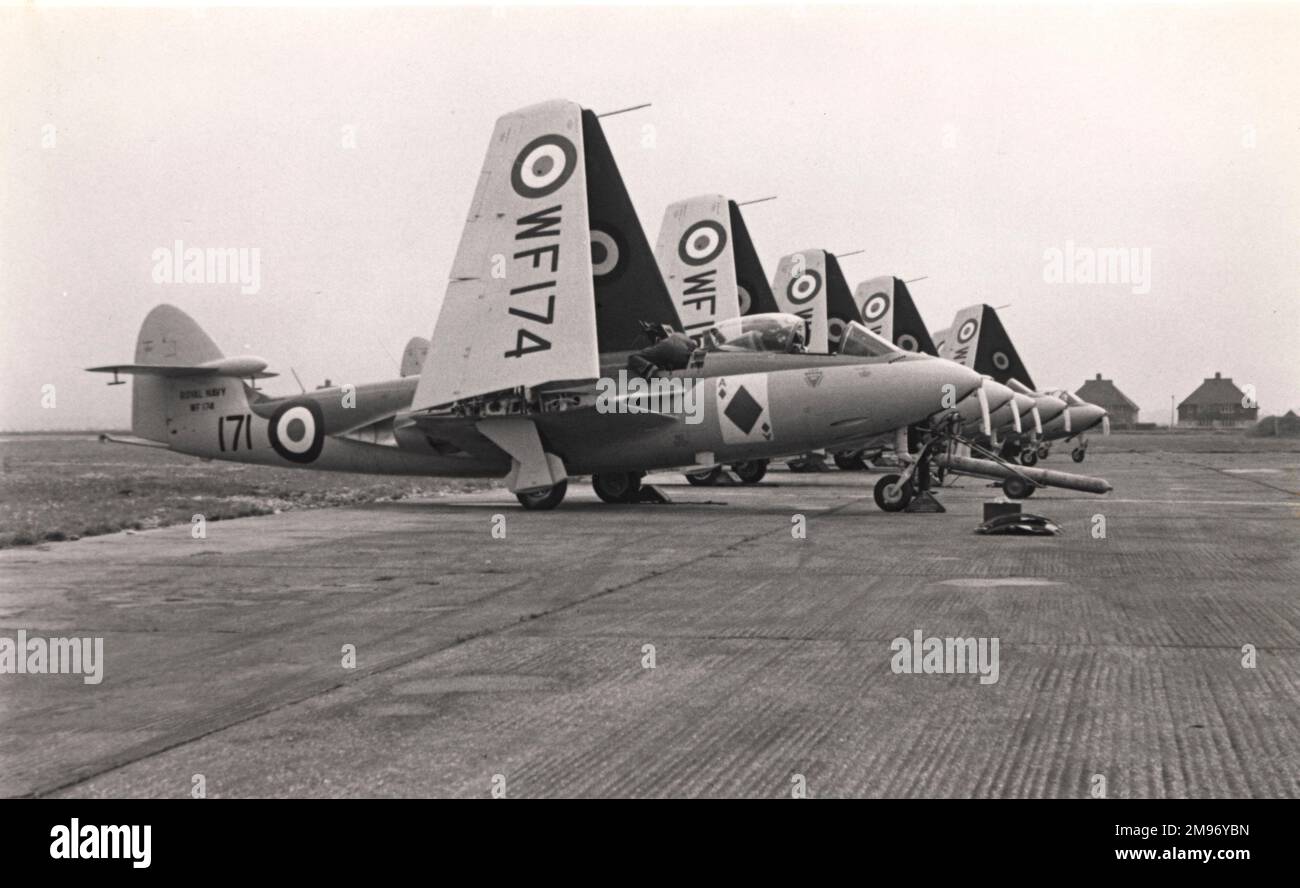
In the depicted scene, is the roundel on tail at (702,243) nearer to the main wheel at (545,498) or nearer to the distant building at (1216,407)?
the main wheel at (545,498)

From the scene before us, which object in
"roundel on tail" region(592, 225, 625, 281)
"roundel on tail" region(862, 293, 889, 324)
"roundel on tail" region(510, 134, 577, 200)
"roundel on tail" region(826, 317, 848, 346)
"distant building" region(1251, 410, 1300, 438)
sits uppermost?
"roundel on tail" region(510, 134, 577, 200)

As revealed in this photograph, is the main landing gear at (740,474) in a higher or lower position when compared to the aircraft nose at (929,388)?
lower

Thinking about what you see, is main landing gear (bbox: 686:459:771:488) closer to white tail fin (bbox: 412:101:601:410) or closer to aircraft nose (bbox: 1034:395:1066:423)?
aircraft nose (bbox: 1034:395:1066:423)

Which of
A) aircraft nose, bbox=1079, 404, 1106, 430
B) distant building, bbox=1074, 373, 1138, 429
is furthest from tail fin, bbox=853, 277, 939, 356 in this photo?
distant building, bbox=1074, 373, 1138, 429

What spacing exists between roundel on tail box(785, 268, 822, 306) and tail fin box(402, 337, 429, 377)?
1028cm

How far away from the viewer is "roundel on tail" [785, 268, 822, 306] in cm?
2945

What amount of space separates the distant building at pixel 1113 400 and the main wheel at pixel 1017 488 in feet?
392

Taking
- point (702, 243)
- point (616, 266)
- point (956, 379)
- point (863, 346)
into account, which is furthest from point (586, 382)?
point (702, 243)

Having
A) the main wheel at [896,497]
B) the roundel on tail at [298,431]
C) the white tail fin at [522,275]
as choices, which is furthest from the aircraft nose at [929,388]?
the roundel on tail at [298,431]

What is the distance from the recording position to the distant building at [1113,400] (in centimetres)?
13288

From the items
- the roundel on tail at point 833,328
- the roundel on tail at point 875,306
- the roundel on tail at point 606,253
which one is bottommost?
the roundel on tail at point 833,328

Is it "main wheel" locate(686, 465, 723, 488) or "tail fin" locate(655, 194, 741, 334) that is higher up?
"tail fin" locate(655, 194, 741, 334)
